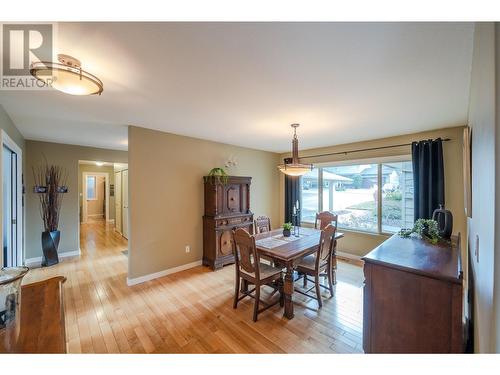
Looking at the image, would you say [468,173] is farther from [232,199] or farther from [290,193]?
[290,193]

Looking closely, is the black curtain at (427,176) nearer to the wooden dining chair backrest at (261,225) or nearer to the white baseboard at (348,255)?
the white baseboard at (348,255)

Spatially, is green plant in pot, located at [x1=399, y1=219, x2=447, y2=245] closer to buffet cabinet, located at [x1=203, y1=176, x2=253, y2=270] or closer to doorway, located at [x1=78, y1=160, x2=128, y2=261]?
buffet cabinet, located at [x1=203, y1=176, x2=253, y2=270]

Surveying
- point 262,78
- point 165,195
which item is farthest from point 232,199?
point 262,78

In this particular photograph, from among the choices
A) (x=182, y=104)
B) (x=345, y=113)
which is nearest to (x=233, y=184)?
(x=182, y=104)

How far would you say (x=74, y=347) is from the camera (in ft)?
6.09

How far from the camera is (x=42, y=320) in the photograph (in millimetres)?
996

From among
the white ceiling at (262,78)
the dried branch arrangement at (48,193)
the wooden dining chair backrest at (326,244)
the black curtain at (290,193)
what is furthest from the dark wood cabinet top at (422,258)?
the dried branch arrangement at (48,193)

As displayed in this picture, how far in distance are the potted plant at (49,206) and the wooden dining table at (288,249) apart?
3.86 m

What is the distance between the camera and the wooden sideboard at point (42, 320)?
0.83m

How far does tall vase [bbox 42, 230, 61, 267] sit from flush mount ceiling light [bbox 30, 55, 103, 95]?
3504 mm

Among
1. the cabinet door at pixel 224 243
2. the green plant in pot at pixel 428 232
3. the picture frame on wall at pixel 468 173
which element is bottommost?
the cabinet door at pixel 224 243

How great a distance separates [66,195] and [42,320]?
4383 mm

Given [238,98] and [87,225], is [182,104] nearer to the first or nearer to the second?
[238,98]

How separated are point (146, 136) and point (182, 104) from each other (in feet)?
4.24
